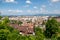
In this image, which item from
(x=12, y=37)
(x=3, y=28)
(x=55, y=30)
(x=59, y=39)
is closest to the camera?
Answer: (x=12, y=37)

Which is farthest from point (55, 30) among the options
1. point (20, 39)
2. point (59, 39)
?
point (20, 39)

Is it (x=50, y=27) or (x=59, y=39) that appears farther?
(x=50, y=27)

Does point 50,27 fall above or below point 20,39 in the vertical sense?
below

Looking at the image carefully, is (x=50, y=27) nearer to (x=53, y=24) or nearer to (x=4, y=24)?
(x=53, y=24)

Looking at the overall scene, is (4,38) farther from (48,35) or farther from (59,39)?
(48,35)

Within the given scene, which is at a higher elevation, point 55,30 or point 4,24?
point 4,24

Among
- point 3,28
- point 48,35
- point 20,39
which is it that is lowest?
point 48,35

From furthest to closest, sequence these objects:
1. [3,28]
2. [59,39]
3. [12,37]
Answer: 1. [59,39]
2. [3,28]
3. [12,37]

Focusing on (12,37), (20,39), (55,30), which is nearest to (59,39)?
(20,39)

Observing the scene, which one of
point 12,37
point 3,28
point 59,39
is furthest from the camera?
point 59,39

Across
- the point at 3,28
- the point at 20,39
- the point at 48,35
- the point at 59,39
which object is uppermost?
the point at 3,28
